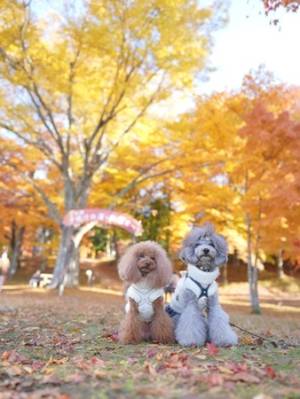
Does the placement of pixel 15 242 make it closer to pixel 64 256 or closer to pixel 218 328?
pixel 64 256

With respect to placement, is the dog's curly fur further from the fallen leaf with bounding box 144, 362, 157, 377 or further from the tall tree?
the tall tree

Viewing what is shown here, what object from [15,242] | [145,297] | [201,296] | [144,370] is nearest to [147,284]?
[145,297]

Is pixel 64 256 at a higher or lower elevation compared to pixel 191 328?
higher

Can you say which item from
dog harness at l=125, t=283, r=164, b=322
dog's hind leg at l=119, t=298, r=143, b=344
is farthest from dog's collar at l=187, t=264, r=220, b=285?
dog's hind leg at l=119, t=298, r=143, b=344

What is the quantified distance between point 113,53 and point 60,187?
31.4 feet

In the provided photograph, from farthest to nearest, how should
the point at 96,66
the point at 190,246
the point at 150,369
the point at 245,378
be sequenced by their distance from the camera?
1. the point at 96,66
2. the point at 190,246
3. the point at 150,369
4. the point at 245,378

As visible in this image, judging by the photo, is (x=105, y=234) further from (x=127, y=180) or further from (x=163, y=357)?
(x=163, y=357)

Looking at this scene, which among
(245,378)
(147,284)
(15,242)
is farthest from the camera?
(15,242)

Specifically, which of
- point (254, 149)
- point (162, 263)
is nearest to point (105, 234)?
point (254, 149)

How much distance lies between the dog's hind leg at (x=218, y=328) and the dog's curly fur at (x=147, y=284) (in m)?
0.42

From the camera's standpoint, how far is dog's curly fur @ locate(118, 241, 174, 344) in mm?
4520

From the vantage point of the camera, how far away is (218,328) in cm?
438

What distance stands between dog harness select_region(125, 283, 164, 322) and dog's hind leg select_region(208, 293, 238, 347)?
54 cm

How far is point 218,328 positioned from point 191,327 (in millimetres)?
264
